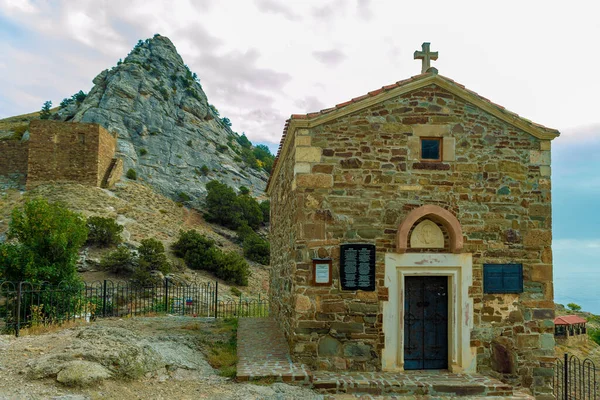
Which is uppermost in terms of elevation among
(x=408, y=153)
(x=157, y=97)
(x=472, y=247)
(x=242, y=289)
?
(x=157, y=97)

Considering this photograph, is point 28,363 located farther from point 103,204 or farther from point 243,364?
point 103,204

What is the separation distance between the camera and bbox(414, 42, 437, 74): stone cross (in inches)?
352

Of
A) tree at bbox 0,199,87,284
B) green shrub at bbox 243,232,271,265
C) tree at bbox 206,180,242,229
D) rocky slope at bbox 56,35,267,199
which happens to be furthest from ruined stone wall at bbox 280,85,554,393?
rocky slope at bbox 56,35,267,199

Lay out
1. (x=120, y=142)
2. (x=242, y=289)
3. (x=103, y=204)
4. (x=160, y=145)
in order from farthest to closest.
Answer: (x=160, y=145), (x=120, y=142), (x=103, y=204), (x=242, y=289)

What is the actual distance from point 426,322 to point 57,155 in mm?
28194

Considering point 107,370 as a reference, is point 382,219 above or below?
above

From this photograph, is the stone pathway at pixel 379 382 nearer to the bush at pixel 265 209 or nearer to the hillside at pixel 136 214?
the hillside at pixel 136 214

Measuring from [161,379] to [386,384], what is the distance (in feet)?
12.3

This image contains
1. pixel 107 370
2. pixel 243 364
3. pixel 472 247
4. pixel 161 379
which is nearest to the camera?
pixel 107 370

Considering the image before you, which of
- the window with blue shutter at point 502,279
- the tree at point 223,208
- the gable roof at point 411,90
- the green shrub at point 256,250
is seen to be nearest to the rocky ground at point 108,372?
the window with blue shutter at point 502,279

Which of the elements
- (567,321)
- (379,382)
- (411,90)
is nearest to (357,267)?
(379,382)

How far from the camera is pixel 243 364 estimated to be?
298 inches

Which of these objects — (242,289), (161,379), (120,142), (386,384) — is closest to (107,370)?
(161,379)

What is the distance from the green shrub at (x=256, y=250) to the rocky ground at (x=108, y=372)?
67.7ft
